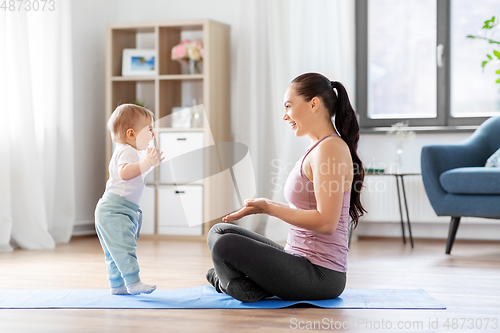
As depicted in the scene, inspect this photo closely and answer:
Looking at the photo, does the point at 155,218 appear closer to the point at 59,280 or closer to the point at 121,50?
the point at 121,50

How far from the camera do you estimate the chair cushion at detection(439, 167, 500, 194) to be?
3.02 meters

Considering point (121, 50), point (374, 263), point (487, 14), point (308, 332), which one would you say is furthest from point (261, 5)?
point (308, 332)

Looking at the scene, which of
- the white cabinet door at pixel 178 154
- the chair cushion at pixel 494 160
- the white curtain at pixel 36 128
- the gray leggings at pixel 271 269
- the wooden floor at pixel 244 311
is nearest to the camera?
the wooden floor at pixel 244 311

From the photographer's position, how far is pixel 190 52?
13.2 ft

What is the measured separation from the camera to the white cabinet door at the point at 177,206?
12.9ft

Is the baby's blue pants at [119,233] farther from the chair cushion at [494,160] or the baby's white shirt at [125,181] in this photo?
the chair cushion at [494,160]

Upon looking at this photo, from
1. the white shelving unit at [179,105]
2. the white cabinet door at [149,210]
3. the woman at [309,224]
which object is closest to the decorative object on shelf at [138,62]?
the white shelving unit at [179,105]

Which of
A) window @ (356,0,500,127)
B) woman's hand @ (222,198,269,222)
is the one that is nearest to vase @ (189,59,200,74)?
window @ (356,0,500,127)

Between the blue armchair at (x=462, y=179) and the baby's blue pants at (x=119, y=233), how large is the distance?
1.84 meters

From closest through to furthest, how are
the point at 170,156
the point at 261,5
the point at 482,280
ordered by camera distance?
the point at 482,280, the point at 170,156, the point at 261,5

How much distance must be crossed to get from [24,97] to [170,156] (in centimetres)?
96

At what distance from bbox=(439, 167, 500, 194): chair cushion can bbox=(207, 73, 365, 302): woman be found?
1.39 meters

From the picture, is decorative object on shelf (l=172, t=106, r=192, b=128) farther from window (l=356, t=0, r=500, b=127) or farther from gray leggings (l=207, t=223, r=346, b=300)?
gray leggings (l=207, t=223, r=346, b=300)

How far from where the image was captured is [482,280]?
7.91ft
